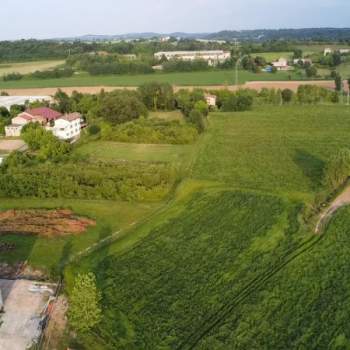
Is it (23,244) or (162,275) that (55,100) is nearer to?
(23,244)

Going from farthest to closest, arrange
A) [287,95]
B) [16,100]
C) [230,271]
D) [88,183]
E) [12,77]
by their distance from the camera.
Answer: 1. [12,77]
2. [16,100]
3. [287,95]
4. [88,183]
5. [230,271]

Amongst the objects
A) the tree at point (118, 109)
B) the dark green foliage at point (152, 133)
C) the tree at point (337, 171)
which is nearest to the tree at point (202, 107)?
the tree at point (118, 109)

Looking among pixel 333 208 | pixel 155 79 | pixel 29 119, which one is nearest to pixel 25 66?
pixel 155 79

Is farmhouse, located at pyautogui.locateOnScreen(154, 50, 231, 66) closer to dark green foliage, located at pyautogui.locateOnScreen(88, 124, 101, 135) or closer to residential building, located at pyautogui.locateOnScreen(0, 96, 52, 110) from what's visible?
residential building, located at pyautogui.locateOnScreen(0, 96, 52, 110)

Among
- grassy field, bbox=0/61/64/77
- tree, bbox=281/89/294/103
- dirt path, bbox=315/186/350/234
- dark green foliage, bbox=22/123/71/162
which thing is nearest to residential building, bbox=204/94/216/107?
tree, bbox=281/89/294/103

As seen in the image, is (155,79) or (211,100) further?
(155,79)

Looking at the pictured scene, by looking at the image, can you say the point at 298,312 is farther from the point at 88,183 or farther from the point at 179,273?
the point at 88,183
